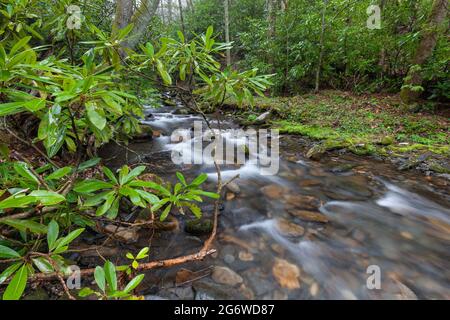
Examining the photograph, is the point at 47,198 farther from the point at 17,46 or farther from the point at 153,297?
the point at 153,297

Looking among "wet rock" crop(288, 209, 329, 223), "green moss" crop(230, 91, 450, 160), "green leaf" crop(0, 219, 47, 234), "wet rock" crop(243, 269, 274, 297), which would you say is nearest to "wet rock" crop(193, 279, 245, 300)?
"wet rock" crop(243, 269, 274, 297)

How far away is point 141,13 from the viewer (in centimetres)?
391

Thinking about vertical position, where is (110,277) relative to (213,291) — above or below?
above

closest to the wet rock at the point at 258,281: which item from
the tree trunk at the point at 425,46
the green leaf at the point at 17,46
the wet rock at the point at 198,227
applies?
the wet rock at the point at 198,227

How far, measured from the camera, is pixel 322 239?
2262 millimetres

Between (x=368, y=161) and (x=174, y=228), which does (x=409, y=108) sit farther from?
(x=174, y=228)

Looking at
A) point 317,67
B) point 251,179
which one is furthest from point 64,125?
point 317,67

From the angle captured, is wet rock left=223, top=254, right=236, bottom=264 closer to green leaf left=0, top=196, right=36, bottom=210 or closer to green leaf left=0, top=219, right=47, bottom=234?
green leaf left=0, top=219, right=47, bottom=234

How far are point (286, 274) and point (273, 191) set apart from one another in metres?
1.40

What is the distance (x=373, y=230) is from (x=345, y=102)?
18.1 feet

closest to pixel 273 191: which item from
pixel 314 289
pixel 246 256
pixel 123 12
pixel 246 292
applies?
pixel 246 256

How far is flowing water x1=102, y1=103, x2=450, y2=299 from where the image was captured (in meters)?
1.78

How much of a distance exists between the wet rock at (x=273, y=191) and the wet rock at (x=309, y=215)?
0.37m
